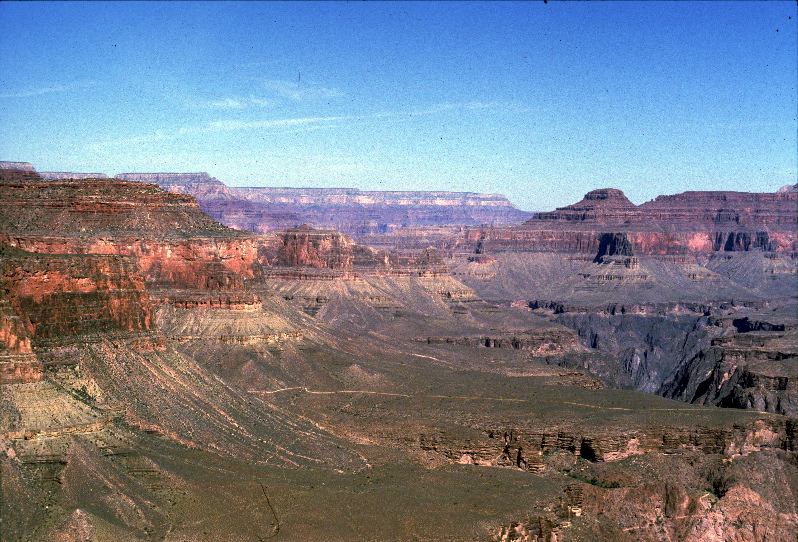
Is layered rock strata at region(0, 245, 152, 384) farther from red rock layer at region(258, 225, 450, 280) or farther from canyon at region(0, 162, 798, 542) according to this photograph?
red rock layer at region(258, 225, 450, 280)

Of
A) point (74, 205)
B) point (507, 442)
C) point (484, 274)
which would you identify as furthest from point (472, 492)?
point (484, 274)

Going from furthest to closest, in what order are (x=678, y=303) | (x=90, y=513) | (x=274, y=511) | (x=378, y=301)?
(x=678, y=303)
(x=378, y=301)
(x=274, y=511)
(x=90, y=513)

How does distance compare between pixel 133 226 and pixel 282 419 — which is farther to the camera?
pixel 133 226

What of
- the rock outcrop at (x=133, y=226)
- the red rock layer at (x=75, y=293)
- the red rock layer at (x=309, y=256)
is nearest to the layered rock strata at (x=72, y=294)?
the red rock layer at (x=75, y=293)

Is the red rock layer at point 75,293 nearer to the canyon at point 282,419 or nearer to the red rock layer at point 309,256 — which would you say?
the canyon at point 282,419

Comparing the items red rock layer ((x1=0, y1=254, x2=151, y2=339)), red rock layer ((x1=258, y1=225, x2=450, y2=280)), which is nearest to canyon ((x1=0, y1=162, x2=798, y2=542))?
red rock layer ((x1=0, y1=254, x2=151, y2=339))

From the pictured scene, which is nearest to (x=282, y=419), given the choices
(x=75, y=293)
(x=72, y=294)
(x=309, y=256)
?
(x=75, y=293)

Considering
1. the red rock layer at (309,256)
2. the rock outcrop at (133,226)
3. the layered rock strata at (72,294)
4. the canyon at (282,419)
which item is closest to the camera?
the canyon at (282,419)

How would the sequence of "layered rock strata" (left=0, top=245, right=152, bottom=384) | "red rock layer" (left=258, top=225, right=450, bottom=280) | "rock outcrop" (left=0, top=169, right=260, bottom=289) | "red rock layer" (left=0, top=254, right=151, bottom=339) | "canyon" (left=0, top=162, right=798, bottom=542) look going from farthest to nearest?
"red rock layer" (left=258, top=225, right=450, bottom=280) < "rock outcrop" (left=0, top=169, right=260, bottom=289) < "red rock layer" (left=0, top=254, right=151, bottom=339) < "layered rock strata" (left=0, top=245, right=152, bottom=384) < "canyon" (left=0, top=162, right=798, bottom=542)

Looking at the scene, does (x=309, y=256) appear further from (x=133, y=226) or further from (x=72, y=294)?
(x=72, y=294)

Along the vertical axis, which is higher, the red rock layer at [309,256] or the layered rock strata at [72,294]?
the layered rock strata at [72,294]

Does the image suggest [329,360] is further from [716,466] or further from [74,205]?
[716,466]
